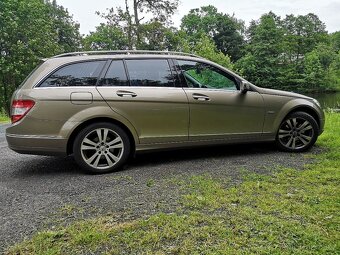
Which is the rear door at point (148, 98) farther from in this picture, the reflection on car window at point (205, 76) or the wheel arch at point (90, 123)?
the reflection on car window at point (205, 76)

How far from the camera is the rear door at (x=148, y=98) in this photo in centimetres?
449

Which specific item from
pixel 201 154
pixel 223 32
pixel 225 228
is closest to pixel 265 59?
pixel 223 32

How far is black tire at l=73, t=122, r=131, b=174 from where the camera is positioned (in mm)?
4363

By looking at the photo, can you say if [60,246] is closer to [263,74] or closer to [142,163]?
[142,163]

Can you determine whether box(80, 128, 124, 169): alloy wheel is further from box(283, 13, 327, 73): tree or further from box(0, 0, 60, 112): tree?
box(283, 13, 327, 73): tree

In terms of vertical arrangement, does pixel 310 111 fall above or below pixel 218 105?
below

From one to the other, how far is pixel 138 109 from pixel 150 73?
0.59 metres

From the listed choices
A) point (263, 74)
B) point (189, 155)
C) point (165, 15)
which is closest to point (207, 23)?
point (263, 74)

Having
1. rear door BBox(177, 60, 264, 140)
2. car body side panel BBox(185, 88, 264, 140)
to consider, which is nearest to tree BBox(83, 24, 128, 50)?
rear door BBox(177, 60, 264, 140)

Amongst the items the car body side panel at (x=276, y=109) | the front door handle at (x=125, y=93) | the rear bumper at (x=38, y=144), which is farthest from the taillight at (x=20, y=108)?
the car body side panel at (x=276, y=109)

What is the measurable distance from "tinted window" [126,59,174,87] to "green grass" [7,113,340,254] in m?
1.73

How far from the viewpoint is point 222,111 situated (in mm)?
4918

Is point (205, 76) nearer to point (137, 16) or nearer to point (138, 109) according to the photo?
point (138, 109)

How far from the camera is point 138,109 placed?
453cm
